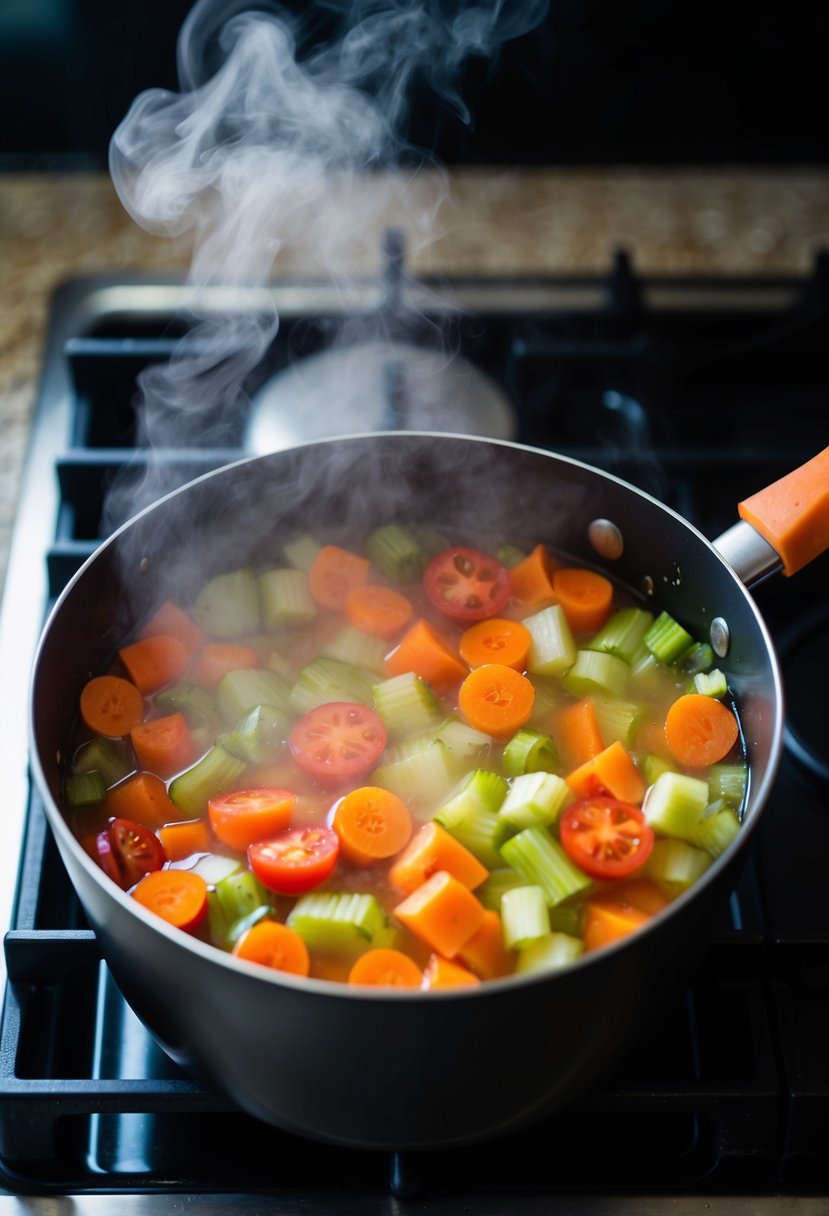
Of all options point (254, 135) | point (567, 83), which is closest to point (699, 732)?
point (254, 135)

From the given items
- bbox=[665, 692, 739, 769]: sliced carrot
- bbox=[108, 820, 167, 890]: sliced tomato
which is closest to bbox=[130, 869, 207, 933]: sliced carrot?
bbox=[108, 820, 167, 890]: sliced tomato

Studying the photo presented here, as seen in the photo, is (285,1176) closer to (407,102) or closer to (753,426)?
(753,426)

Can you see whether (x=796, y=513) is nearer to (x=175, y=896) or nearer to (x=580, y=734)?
(x=580, y=734)

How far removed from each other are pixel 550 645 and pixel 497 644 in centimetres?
6

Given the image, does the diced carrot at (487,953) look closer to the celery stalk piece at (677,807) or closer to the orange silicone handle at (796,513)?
the celery stalk piece at (677,807)

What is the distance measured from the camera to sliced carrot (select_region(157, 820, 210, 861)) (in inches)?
49.8

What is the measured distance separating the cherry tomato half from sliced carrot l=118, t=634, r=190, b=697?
49cm

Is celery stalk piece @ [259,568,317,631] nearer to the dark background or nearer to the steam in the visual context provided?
the steam

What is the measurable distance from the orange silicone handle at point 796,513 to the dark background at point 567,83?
1052 mm

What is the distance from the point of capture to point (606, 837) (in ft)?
3.99

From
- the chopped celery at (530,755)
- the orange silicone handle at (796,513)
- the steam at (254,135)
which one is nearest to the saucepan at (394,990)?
the orange silicone handle at (796,513)

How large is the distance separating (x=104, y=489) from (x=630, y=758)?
30.9 inches

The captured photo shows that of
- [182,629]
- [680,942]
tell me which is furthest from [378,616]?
[680,942]

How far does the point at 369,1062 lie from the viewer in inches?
37.4
